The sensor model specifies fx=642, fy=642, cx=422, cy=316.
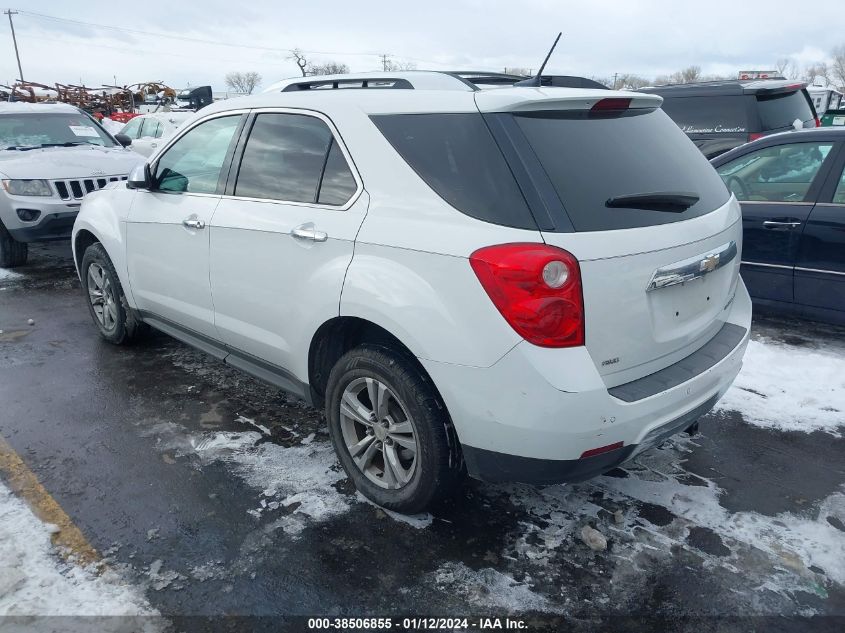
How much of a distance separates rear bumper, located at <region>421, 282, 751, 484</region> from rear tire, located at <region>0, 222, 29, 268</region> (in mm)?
7068

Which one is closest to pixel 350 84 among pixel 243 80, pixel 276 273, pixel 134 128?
pixel 276 273

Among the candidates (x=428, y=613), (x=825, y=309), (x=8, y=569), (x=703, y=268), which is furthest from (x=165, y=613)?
(x=825, y=309)

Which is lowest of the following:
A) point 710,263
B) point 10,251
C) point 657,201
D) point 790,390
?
point 790,390

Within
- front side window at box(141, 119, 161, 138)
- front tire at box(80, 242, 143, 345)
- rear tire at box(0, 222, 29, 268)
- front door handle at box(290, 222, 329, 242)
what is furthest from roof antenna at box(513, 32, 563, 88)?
front side window at box(141, 119, 161, 138)

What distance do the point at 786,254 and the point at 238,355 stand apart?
4.14m

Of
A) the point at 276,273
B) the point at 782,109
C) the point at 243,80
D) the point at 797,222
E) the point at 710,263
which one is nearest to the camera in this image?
the point at 710,263

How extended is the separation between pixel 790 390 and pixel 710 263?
2.03 m

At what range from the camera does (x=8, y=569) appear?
8.36ft

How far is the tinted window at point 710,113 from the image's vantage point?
8773mm

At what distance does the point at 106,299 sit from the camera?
16.1 feet

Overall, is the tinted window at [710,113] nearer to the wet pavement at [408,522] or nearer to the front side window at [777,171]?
the front side window at [777,171]

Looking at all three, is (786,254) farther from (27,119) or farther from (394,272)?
(27,119)

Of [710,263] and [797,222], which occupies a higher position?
[710,263]

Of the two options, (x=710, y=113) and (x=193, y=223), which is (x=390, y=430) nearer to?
(x=193, y=223)
